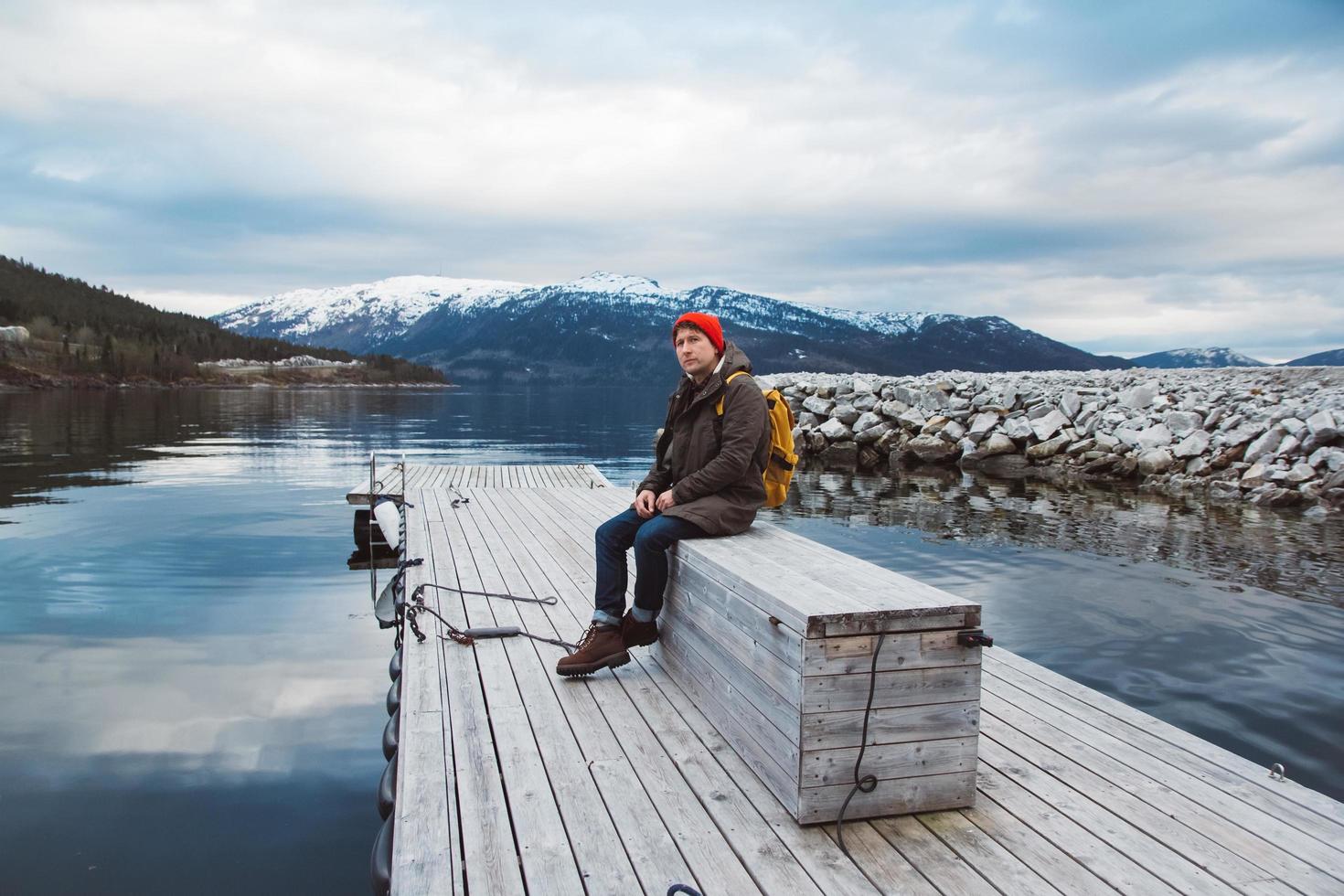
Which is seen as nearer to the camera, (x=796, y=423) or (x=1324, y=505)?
(x=1324, y=505)

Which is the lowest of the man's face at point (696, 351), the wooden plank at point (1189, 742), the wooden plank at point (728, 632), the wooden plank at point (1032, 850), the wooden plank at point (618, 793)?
the wooden plank at point (1189, 742)

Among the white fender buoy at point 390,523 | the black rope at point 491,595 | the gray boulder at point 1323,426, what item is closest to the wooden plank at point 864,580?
the black rope at point 491,595

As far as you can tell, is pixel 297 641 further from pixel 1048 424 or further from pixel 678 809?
pixel 1048 424

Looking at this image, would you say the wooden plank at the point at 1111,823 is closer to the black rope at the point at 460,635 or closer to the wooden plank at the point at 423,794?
the wooden plank at the point at 423,794

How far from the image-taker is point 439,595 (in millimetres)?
6918

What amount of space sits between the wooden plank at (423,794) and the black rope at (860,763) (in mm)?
1400

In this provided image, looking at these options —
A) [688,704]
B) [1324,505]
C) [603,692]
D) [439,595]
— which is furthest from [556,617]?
[1324,505]

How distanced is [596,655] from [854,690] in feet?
6.65

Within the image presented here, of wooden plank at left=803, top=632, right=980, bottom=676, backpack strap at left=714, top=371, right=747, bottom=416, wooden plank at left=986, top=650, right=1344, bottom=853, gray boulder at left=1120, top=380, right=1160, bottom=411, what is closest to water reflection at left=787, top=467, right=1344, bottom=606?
gray boulder at left=1120, top=380, right=1160, bottom=411

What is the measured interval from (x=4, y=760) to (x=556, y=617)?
3.59 metres

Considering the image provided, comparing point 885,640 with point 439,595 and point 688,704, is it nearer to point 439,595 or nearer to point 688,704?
point 688,704

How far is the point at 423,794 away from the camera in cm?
357

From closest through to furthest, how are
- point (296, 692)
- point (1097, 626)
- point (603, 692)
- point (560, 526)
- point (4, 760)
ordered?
point (603, 692)
point (4, 760)
point (296, 692)
point (1097, 626)
point (560, 526)

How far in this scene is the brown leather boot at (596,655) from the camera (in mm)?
4887
